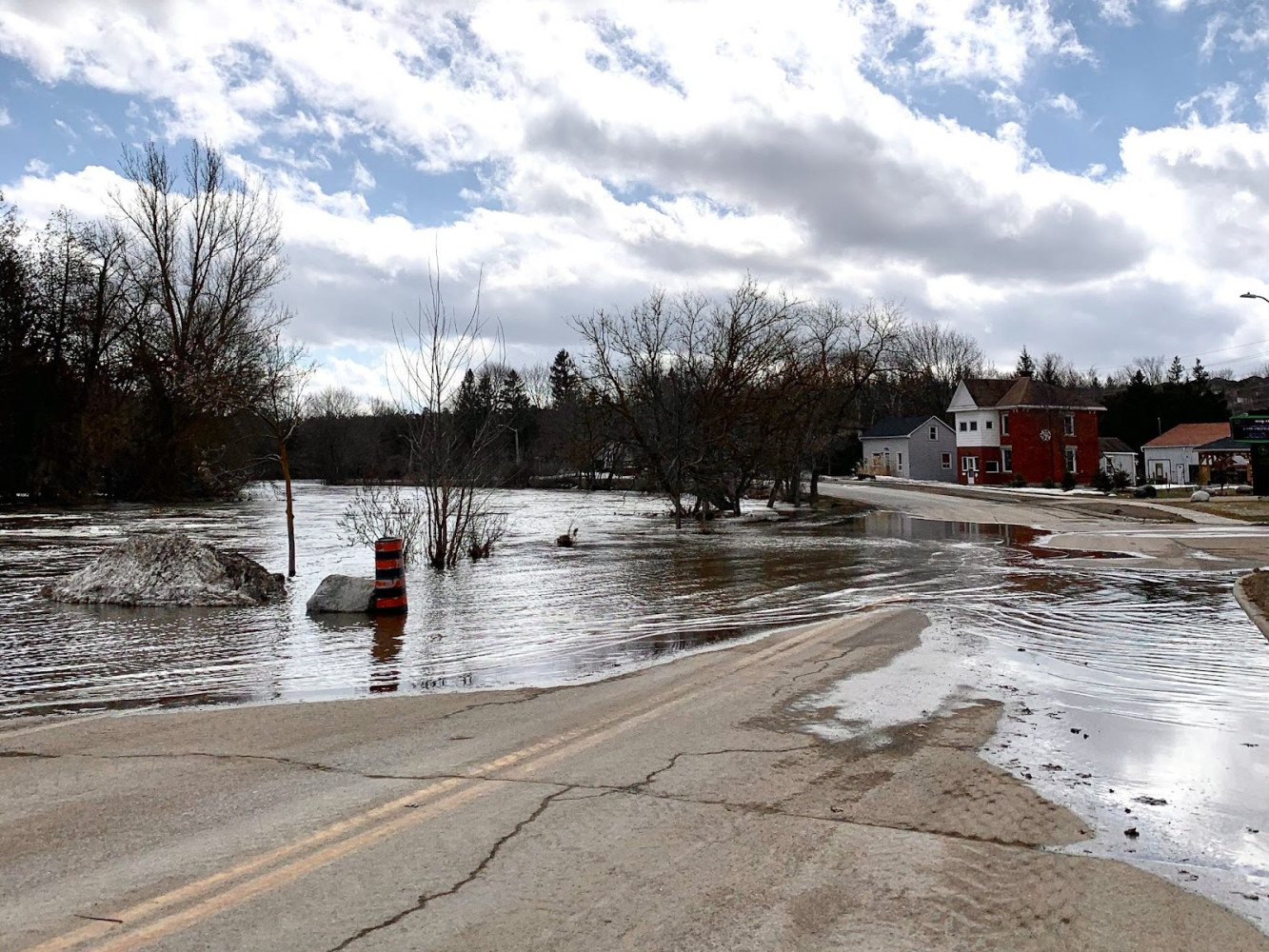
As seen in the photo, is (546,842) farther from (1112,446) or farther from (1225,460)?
(1112,446)

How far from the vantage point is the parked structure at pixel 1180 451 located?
69125mm

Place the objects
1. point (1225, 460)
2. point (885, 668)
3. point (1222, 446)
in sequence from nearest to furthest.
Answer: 1. point (885, 668)
2. point (1222, 446)
3. point (1225, 460)

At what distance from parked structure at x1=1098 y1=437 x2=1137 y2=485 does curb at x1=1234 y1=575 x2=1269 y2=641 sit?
6410 centimetres

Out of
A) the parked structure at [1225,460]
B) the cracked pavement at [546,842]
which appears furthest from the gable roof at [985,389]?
the cracked pavement at [546,842]

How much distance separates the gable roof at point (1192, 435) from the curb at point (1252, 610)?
196 ft

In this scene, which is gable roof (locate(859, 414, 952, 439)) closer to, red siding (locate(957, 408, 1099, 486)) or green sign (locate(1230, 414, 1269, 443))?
red siding (locate(957, 408, 1099, 486))

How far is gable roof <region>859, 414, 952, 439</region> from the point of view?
8394 centimetres

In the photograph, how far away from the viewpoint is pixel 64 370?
48375 mm

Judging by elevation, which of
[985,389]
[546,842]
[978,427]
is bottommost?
[546,842]

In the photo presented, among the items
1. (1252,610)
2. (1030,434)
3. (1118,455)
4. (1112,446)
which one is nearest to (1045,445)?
(1030,434)

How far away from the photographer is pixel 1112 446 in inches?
3034

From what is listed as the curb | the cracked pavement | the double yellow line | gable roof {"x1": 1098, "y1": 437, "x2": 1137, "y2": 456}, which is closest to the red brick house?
gable roof {"x1": 1098, "y1": 437, "x2": 1137, "y2": 456}

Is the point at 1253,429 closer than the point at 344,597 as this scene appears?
No

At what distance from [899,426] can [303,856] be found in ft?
279
